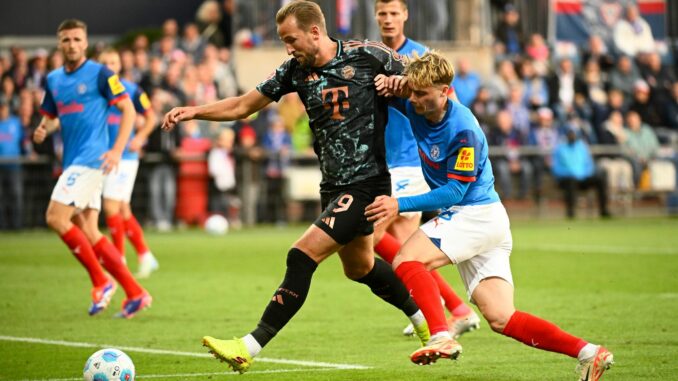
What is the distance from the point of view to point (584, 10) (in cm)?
2778

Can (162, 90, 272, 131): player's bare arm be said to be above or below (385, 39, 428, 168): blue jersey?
above

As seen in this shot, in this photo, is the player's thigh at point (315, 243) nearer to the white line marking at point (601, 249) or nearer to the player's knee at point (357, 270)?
the player's knee at point (357, 270)

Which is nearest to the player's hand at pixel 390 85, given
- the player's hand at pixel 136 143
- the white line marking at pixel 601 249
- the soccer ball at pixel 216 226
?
the player's hand at pixel 136 143

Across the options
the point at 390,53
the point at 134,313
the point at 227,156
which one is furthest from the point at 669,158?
the point at 390,53

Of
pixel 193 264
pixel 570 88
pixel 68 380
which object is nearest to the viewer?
pixel 68 380

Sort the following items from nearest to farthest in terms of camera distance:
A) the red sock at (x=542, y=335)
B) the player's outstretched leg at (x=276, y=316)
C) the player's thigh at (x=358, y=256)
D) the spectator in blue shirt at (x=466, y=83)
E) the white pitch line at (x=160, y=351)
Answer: the red sock at (x=542, y=335), the player's outstretched leg at (x=276, y=316), the player's thigh at (x=358, y=256), the white pitch line at (x=160, y=351), the spectator in blue shirt at (x=466, y=83)

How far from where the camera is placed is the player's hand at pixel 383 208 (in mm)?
7426

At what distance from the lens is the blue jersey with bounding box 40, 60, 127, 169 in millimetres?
11531

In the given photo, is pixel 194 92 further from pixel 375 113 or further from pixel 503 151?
pixel 375 113

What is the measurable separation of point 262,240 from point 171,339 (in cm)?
1064

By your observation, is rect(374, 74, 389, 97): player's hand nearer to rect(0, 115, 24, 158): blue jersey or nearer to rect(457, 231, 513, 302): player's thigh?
rect(457, 231, 513, 302): player's thigh

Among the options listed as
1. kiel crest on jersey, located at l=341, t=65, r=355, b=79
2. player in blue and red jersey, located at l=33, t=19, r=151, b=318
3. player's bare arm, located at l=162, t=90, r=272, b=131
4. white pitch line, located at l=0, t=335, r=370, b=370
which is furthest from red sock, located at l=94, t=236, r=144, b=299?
kiel crest on jersey, located at l=341, t=65, r=355, b=79

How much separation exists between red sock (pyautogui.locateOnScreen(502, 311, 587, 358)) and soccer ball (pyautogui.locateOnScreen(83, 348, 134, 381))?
229cm

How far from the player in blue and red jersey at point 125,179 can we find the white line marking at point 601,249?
6019mm
